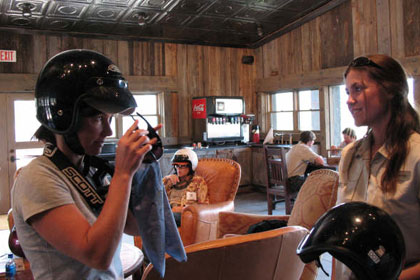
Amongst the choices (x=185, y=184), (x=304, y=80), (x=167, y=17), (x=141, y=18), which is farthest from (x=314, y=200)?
(x=304, y=80)

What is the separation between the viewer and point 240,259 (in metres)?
1.33

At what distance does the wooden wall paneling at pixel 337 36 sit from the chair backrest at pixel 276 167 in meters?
2.34

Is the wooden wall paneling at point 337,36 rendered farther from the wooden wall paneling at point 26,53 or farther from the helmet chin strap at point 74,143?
the helmet chin strap at point 74,143

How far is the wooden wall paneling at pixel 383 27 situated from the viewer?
5645 millimetres

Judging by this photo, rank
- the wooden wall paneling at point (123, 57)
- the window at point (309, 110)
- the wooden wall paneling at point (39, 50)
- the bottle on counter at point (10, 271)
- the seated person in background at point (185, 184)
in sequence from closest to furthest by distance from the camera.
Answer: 1. the bottle on counter at point (10, 271)
2. the seated person in background at point (185, 184)
3. the wooden wall paneling at point (39, 50)
4. the wooden wall paneling at point (123, 57)
5. the window at point (309, 110)

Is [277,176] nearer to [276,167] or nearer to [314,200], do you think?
[276,167]

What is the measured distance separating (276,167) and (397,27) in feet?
9.16

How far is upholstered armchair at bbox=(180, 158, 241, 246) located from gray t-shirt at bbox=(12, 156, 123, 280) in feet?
7.29

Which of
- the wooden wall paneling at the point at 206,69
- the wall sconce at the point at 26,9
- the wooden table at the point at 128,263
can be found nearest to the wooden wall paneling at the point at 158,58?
the wooden wall paneling at the point at 206,69

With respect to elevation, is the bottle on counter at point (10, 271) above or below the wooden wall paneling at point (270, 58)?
below

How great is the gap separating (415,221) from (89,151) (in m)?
1.00

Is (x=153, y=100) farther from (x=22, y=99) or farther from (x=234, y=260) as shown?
(x=234, y=260)

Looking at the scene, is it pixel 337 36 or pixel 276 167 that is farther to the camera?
pixel 337 36

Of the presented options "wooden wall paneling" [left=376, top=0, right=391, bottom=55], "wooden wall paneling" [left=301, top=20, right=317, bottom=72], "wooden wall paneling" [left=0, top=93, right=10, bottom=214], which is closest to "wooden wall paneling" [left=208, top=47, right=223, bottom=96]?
"wooden wall paneling" [left=301, top=20, right=317, bottom=72]
